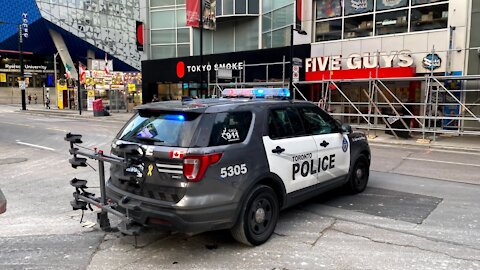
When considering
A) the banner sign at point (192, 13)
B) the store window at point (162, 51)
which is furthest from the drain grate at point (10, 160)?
the store window at point (162, 51)

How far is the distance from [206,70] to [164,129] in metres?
22.7

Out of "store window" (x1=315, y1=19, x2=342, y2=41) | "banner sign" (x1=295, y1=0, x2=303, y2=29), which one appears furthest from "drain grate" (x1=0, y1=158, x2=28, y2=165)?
"store window" (x1=315, y1=19, x2=342, y2=41)

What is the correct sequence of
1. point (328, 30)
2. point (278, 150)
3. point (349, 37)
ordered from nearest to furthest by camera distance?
Answer: 1. point (278, 150)
2. point (349, 37)
3. point (328, 30)

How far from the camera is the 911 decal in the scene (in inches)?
168

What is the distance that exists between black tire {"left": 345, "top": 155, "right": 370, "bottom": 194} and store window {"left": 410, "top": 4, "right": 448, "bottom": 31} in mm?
12627

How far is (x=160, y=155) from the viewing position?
4227mm

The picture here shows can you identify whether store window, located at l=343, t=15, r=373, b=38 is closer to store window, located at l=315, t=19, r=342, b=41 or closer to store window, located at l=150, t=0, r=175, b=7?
store window, located at l=315, t=19, r=342, b=41

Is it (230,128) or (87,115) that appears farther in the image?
(87,115)

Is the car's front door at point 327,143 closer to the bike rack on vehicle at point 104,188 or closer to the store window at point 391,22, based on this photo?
the bike rack on vehicle at point 104,188

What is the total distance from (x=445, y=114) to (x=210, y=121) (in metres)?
15.0

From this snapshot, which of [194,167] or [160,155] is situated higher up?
[160,155]

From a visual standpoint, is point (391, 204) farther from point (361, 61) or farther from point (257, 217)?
point (361, 61)

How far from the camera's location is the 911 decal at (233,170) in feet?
14.0

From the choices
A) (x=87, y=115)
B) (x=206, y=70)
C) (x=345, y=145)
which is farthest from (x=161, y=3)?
(x=345, y=145)
